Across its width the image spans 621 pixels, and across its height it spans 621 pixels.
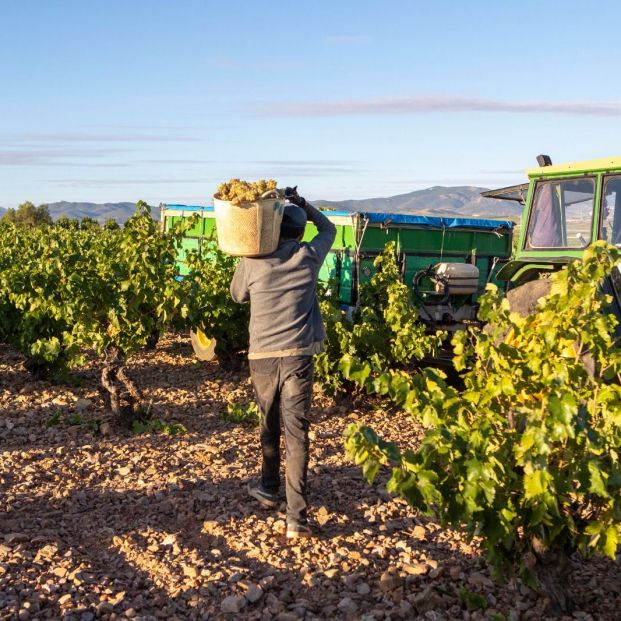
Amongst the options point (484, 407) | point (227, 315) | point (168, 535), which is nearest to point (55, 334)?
point (227, 315)

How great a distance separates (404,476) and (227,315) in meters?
6.24

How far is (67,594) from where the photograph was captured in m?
3.93

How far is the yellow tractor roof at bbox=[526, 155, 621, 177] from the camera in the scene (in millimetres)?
6652

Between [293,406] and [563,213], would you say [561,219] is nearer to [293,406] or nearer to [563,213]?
[563,213]

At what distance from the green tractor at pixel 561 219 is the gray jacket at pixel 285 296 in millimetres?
2140

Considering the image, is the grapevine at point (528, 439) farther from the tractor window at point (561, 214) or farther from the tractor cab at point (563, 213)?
the tractor window at point (561, 214)

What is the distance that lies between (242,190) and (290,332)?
2.78 ft

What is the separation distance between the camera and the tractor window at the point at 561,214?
6871 millimetres

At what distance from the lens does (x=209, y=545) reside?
4664 millimetres

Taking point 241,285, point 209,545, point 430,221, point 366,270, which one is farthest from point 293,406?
point 430,221

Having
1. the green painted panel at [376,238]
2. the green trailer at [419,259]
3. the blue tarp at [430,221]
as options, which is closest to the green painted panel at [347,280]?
the green trailer at [419,259]

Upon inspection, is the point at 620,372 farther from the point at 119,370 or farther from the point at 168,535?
the point at 119,370

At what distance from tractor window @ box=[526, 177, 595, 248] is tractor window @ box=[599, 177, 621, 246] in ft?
0.42

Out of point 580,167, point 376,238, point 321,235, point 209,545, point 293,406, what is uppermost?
point 580,167
